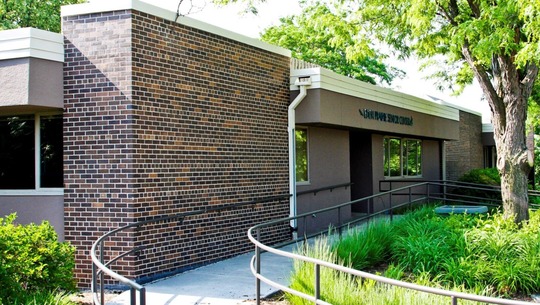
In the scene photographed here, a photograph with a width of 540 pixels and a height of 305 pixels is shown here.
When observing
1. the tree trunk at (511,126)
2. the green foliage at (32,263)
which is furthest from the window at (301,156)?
the green foliage at (32,263)

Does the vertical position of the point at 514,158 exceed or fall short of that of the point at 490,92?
it falls short

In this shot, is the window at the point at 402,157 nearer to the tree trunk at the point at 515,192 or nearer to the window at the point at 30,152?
the tree trunk at the point at 515,192

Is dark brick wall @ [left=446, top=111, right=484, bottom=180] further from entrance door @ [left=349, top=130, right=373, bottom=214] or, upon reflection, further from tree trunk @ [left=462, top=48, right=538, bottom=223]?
tree trunk @ [left=462, top=48, right=538, bottom=223]

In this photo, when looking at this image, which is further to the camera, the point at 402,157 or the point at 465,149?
the point at 465,149

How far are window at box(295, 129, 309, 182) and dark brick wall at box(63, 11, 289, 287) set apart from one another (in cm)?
298

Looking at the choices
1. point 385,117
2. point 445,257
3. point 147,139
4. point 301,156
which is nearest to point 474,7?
point 385,117

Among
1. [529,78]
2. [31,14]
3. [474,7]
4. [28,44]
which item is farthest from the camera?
[31,14]

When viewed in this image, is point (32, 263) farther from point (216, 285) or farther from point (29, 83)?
point (29, 83)

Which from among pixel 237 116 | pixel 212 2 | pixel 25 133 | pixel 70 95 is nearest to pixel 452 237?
pixel 237 116

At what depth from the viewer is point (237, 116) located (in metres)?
11.6

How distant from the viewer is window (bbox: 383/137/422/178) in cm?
1903

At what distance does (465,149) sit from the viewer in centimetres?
A: 2523

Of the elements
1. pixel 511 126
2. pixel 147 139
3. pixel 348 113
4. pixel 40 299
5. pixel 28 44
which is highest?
pixel 28 44

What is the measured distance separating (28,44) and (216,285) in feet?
15.2
